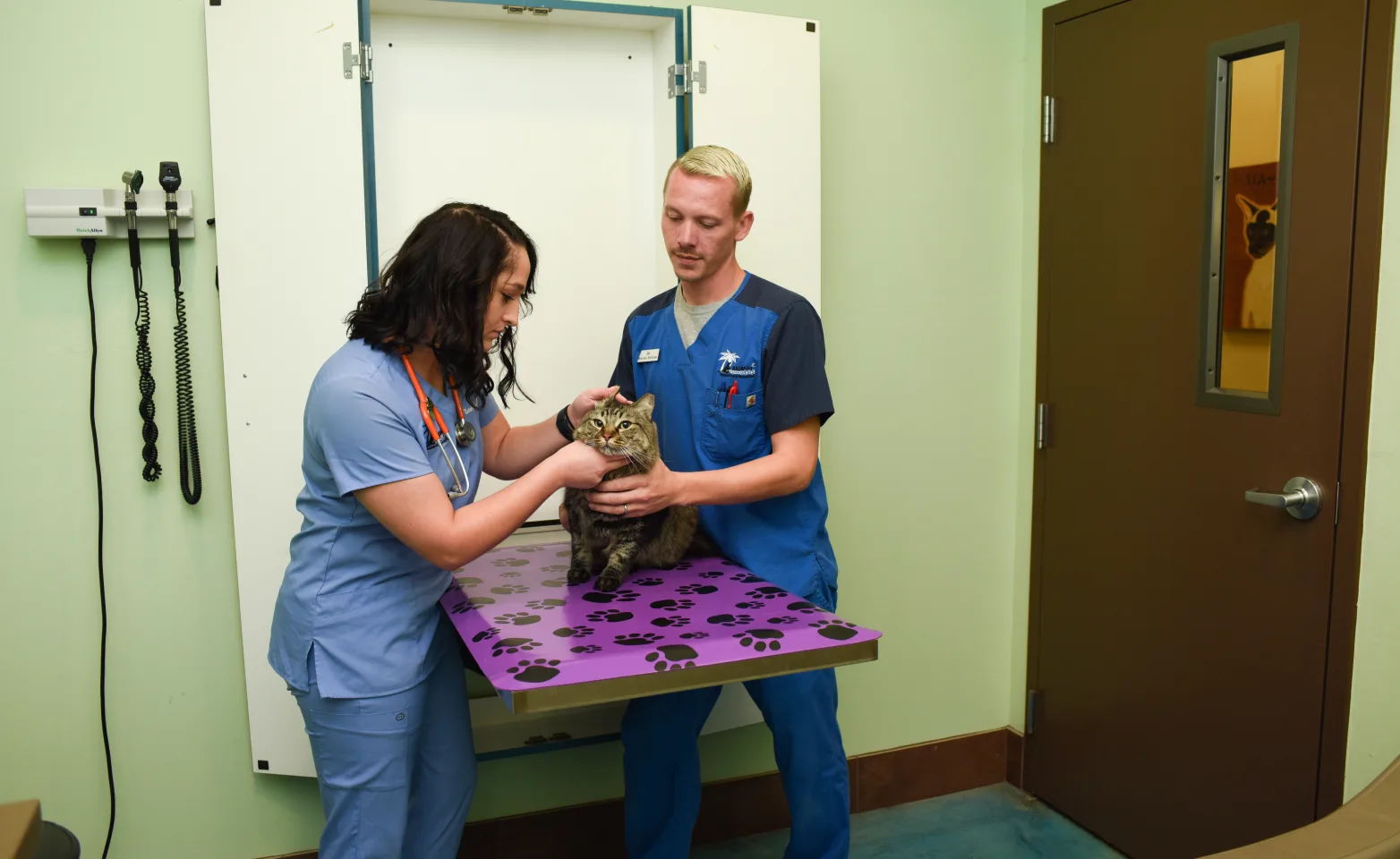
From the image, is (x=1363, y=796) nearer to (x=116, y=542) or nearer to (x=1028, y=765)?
(x=1028, y=765)

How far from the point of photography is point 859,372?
286 cm

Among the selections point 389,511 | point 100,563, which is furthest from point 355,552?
point 100,563

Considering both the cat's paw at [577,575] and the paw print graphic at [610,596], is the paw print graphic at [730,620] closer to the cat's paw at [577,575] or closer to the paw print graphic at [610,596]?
the paw print graphic at [610,596]

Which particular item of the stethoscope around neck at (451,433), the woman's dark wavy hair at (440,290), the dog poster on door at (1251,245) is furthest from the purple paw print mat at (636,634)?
the dog poster on door at (1251,245)

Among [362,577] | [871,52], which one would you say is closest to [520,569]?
[362,577]

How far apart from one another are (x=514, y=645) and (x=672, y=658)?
0.83 ft

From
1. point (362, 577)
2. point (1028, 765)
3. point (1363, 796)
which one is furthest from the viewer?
point (1028, 765)

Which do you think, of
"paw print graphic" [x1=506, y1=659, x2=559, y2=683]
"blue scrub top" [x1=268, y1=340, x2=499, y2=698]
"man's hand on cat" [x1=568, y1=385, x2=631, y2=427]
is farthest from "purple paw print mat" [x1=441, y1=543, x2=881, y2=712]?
"man's hand on cat" [x1=568, y1=385, x2=631, y2=427]

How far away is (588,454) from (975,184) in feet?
5.56

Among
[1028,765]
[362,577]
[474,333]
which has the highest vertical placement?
[474,333]

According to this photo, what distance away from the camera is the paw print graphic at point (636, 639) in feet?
5.19

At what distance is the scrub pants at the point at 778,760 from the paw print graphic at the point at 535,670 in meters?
0.66

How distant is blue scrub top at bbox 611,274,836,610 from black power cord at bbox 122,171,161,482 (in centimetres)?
107

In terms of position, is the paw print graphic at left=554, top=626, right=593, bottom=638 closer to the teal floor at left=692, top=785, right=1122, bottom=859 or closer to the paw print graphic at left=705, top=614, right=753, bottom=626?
the paw print graphic at left=705, top=614, right=753, bottom=626
